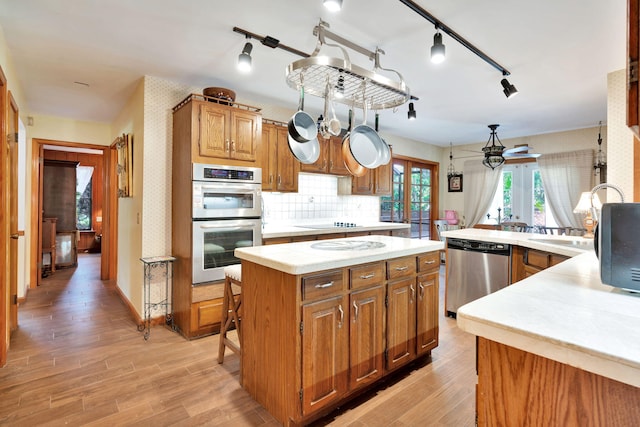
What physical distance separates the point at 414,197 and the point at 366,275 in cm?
501

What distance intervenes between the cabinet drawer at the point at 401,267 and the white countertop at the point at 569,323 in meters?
0.94

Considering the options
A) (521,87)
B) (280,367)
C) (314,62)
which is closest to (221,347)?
(280,367)

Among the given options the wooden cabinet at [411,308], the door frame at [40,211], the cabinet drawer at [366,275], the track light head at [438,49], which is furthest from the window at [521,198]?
the door frame at [40,211]

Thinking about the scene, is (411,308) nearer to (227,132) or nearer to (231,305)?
(231,305)

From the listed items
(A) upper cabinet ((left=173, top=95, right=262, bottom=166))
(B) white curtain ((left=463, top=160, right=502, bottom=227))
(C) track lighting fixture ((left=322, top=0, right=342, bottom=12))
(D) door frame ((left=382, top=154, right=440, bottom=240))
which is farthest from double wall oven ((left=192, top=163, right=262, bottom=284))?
(B) white curtain ((left=463, top=160, right=502, bottom=227))

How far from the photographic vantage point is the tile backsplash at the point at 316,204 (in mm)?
4348

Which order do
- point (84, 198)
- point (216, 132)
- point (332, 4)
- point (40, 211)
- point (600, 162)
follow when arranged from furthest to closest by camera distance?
point (84, 198), point (600, 162), point (40, 211), point (216, 132), point (332, 4)

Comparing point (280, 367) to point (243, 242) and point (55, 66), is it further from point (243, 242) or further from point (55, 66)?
point (55, 66)

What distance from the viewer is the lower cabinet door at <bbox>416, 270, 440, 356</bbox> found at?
7.93 feet

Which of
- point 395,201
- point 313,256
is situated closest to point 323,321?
point 313,256

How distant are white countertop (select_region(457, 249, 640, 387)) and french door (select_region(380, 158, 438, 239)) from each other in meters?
4.69

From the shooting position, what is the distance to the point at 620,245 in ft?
3.74

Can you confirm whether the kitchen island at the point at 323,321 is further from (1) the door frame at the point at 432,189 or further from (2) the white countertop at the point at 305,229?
(1) the door frame at the point at 432,189

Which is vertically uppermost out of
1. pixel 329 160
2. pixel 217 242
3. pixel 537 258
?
pixel 329 160
